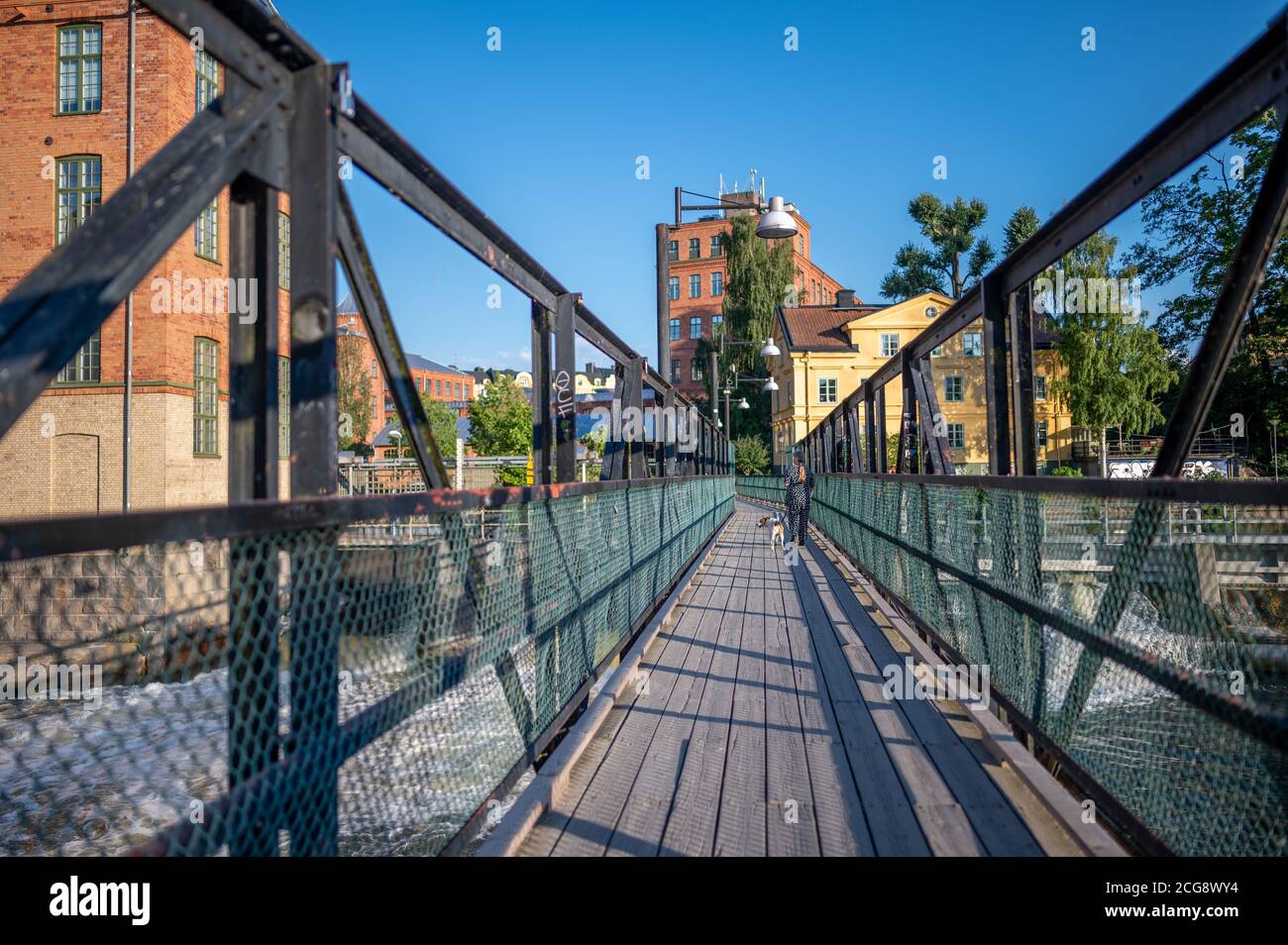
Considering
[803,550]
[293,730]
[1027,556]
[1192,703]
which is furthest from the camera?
[803,550]

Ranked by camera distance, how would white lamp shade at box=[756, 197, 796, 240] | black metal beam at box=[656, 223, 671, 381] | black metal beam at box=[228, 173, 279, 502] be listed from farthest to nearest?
1. black metal beam at box=[656, 223, 671, 381]
2. white lamp shade at box=[756, 197, 796, 240]
3. black metal beam at box=[228, 173, 279, 502]

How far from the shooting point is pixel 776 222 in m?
13.2

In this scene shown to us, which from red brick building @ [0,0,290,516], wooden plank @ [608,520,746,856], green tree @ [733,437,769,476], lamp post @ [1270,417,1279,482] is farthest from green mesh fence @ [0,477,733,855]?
green tree @ [733,437,769,476]

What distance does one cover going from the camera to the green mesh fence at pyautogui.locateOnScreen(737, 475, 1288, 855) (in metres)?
2.34

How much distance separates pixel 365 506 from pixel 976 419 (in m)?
50.1

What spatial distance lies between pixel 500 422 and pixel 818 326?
2155cm

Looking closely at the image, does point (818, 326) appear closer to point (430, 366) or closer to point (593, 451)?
point (593, 451)

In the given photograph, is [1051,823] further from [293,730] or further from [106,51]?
[106,51]

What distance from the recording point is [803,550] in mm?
15188

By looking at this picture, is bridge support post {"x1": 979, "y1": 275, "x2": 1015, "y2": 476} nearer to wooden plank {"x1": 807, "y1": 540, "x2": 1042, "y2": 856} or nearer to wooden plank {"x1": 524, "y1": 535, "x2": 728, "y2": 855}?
wooden plank {"x1": 807, "y1": 540, "x2": 1042, "y2": 856}

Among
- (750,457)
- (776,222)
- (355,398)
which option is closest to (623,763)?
(776,222)

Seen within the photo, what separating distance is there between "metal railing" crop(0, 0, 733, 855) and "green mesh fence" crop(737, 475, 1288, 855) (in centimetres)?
227

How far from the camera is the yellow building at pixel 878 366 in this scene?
46.3 m
